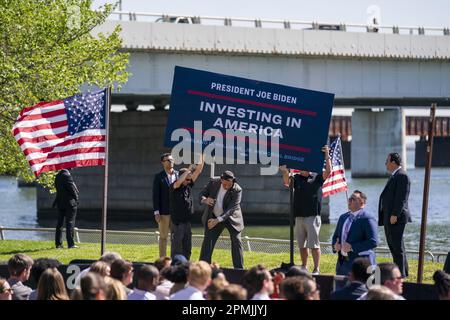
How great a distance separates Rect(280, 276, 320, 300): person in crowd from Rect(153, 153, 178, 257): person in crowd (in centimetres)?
786

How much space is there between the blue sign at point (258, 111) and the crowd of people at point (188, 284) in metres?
4.16

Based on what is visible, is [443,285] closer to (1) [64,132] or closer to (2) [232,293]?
(2) [232,293]

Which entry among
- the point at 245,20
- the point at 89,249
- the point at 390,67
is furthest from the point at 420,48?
the point at 89,249

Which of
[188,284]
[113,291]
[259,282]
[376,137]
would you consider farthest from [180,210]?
[376,137]

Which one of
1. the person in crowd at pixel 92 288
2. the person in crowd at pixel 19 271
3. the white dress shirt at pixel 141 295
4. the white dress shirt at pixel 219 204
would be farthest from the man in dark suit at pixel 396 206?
the person in crowd at pixel 92 288

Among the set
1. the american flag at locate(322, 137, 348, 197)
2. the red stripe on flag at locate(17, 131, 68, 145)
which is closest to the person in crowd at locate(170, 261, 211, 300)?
the red stripe on flag at locate(17, 131, 68, 145)

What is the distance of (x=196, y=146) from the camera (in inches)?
619

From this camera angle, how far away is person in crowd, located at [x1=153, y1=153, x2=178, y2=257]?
17.3 meters

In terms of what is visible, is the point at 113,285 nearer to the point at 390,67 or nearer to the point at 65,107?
the point at 65,107

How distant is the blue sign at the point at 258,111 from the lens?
15562 millimetres

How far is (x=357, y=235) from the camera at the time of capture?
14344mm

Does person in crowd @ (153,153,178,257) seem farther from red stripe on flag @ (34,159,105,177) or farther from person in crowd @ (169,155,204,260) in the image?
red stripe on flag @ (34,159,105,177)

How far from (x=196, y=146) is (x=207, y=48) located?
31.2 metres

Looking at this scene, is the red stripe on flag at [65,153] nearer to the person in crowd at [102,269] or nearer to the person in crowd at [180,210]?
the person in crowd at [180,210]
